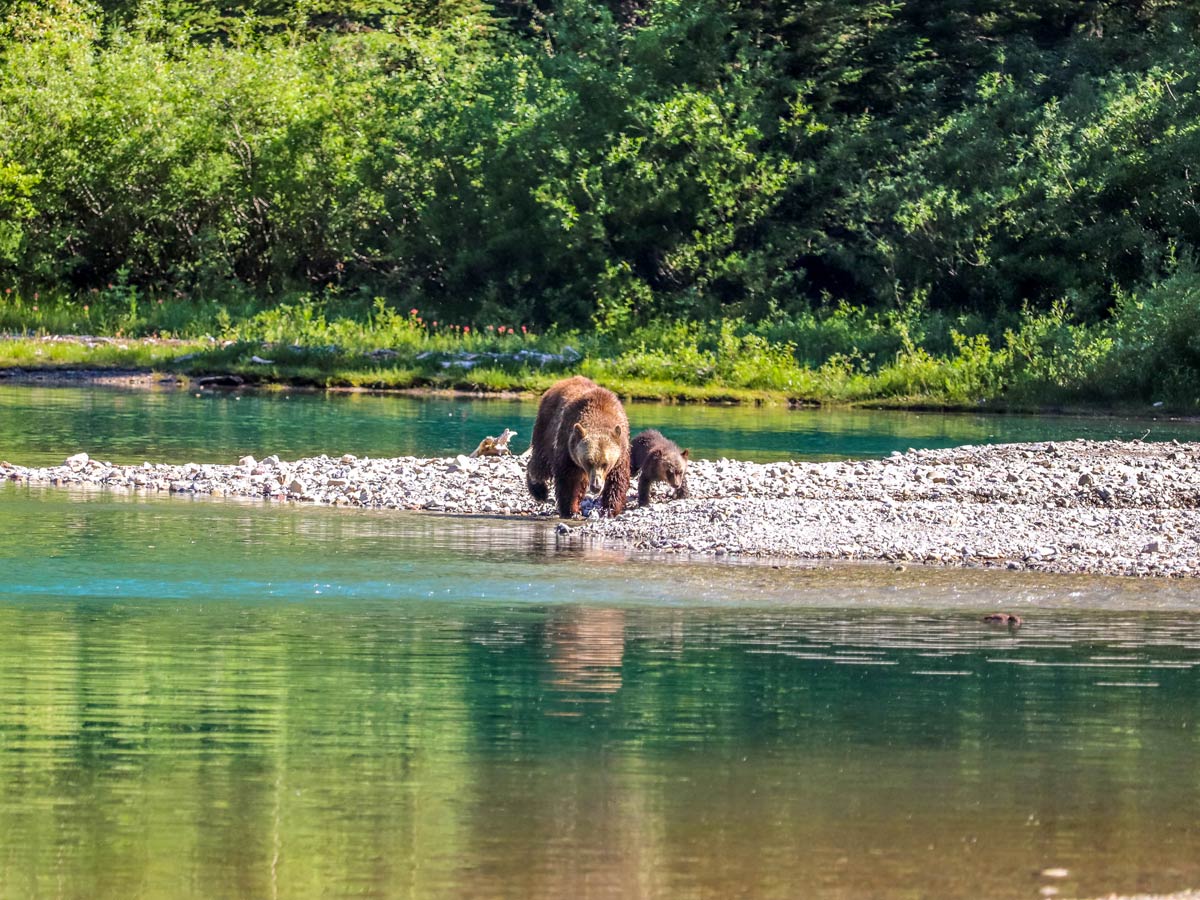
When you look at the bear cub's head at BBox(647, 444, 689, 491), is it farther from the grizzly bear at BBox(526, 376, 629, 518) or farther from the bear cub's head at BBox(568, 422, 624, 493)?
the bear cub's head at BBox(568, 422, 624, 493)

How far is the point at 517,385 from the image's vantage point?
3234 centimetres

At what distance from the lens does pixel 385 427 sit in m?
25.6

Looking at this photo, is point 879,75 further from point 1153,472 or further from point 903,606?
point 903,606

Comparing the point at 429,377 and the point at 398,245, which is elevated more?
the point at 398,245

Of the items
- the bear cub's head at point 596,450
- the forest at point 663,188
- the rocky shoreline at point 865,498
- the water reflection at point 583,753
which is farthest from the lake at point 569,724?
the forest at point 663,188

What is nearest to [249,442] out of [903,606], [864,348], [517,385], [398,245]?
[517,385]

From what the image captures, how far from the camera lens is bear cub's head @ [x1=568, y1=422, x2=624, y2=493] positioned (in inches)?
640

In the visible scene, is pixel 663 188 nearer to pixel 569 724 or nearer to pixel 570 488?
pixel 570 488

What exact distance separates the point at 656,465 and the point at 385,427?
29.1 ft

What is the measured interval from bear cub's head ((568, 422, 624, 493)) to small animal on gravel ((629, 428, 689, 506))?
0.83m

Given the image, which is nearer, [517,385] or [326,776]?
[326,776]

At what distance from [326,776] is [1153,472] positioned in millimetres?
12437

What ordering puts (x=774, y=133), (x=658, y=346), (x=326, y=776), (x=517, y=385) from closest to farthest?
(x=326, y=776), (x=517, y=385), (x=658, y=346), (x=774, y=133)

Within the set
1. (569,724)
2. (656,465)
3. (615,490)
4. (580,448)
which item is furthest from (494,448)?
(569,724)
